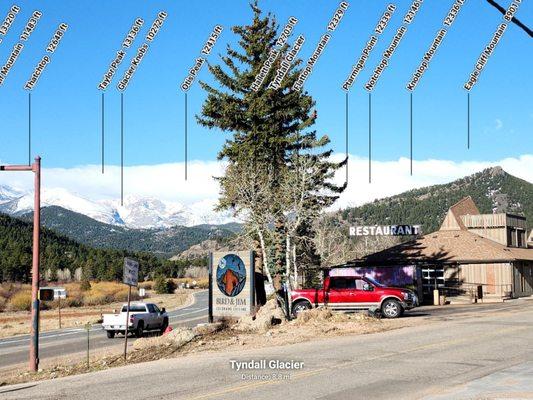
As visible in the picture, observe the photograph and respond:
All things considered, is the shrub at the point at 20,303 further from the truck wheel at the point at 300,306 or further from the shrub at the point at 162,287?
the truck wheel at the point at 300,306

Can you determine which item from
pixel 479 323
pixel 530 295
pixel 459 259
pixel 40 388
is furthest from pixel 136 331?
pixel 530 295

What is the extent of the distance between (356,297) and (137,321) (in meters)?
11.1

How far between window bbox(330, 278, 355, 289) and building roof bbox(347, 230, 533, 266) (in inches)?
710

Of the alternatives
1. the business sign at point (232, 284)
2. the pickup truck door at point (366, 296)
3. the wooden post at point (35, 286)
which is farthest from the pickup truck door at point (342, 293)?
the wooden post at point (35, 286)

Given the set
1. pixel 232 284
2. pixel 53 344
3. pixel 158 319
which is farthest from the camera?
pixel 158 319

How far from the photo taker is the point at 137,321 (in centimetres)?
3588

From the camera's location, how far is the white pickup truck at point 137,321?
35500 millimetres

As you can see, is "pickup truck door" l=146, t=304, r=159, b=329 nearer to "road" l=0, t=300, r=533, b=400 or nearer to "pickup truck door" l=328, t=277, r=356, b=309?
"pickup truck door" l=328, t=277, r=356, b=309

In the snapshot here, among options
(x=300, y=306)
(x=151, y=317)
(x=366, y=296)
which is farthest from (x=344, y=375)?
(x=151, y=317)

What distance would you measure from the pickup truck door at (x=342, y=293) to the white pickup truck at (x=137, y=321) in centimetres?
968

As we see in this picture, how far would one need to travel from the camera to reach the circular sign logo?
94.5ft

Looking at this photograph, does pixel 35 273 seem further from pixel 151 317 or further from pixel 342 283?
pixel 342 283

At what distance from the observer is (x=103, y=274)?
147625mm

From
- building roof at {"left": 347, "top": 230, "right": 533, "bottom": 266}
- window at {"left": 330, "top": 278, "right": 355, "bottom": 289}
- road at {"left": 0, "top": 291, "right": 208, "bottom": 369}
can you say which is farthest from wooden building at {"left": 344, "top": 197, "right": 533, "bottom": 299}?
road at {"left": 0, "top": 291, "right": 208, "bottom": 369}
